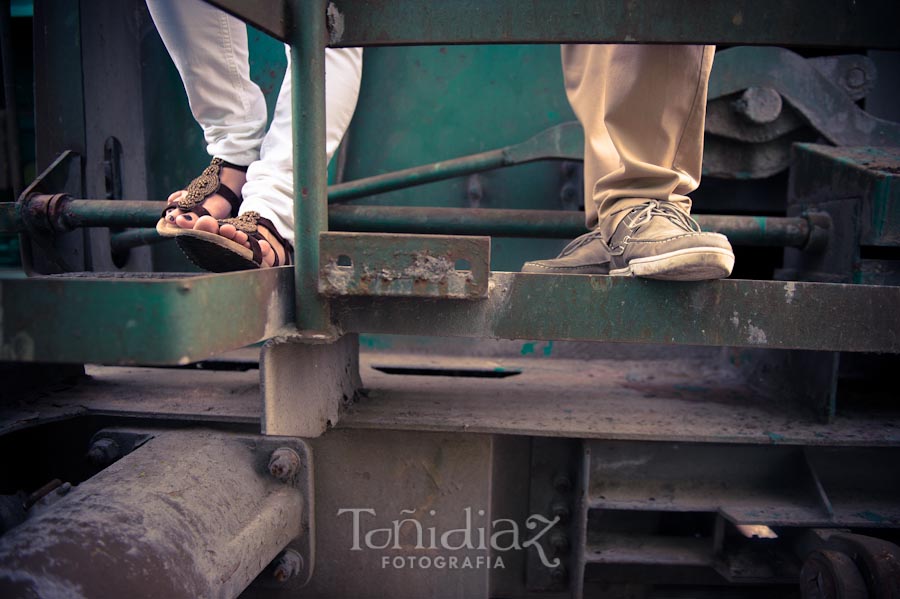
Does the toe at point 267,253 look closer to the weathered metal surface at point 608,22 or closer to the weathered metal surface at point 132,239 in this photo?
the weathered metal surface at point 608,22

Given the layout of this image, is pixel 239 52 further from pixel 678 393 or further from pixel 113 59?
pixel 678 393

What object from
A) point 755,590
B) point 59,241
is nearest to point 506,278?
point 755,590

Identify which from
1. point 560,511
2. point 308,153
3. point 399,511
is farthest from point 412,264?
point 560,511

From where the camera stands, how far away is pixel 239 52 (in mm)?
1515

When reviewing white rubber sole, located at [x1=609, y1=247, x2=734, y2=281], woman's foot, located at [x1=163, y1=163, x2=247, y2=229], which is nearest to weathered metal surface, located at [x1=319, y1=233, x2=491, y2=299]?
white rubber sole, located at [x1=609, y1=247, x2=734, y2=281]

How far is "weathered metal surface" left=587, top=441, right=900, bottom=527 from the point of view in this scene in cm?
126

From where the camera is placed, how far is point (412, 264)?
2.93ft

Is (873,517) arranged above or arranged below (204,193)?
below

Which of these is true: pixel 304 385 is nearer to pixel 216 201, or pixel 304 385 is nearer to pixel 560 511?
pixel 216 201

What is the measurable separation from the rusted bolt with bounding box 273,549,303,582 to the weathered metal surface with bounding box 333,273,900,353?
631 millimetres

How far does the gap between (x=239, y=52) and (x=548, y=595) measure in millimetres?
1532

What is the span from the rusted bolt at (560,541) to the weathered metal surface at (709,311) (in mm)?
564

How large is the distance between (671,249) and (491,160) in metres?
0.89

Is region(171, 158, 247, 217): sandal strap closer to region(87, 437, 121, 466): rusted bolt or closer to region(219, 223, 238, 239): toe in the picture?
region(219, 223, 238, 239): toe
